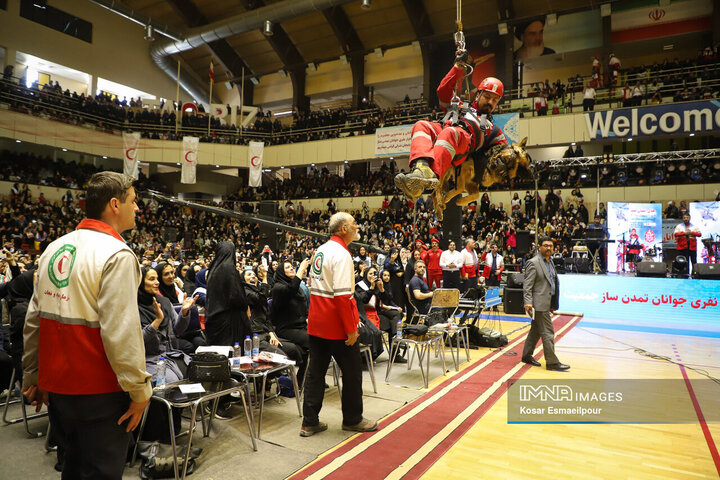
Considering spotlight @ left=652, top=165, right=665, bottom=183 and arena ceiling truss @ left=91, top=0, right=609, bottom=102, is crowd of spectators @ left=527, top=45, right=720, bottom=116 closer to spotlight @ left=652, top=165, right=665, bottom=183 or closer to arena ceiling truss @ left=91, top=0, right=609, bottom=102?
spotlight @ left=652, top=165, right=665, bottom=183

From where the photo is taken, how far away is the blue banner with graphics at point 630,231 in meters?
12.4

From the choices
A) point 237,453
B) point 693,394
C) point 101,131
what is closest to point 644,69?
point 693,394

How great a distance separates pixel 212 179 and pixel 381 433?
23.3 m

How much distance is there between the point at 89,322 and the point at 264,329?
307cm

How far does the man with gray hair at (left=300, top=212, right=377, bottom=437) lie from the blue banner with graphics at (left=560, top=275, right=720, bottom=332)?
26.4 ft

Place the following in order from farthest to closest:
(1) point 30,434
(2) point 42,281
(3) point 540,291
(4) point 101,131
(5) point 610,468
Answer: (4) point 101,131
(3) point 540,291
(1) point 30,434
(5) point 610,468
(2) point 42,281

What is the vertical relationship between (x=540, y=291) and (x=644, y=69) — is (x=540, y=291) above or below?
below

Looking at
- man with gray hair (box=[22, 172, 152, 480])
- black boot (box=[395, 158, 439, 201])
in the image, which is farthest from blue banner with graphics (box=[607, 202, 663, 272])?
man with gray hair (box=[22, 172, 152, 480])

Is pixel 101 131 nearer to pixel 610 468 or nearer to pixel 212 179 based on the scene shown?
pixel 212 179

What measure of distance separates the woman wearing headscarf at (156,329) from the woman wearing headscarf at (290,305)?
3.29 ft

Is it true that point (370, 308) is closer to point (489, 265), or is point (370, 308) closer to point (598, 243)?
point (489, 265)

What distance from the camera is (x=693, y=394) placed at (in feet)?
15.1

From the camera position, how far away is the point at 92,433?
1.54 m

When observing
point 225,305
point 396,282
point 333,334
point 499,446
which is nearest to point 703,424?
point 499,446
